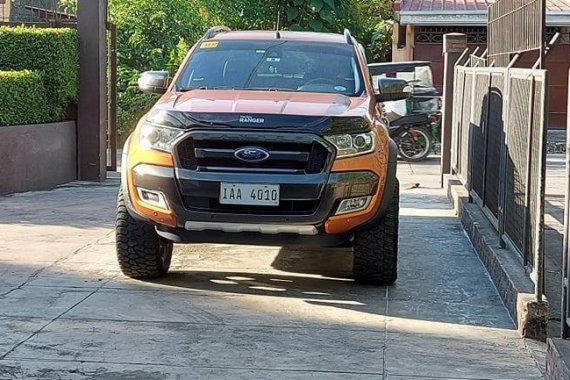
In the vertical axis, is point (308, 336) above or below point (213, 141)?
below

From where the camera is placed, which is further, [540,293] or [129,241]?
[129,241]

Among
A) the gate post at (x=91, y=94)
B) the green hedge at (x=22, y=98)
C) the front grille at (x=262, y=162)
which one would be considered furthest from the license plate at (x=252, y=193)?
the gate post at (x=91, y=94)

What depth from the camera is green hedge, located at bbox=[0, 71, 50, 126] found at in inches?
478

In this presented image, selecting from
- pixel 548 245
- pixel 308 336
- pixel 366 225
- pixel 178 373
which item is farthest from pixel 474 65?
pixel 178 373

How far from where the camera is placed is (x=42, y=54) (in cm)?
1307

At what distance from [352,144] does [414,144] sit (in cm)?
1188

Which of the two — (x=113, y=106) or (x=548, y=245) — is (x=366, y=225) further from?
(x=113, y=106)

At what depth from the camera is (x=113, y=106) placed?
47.7ft

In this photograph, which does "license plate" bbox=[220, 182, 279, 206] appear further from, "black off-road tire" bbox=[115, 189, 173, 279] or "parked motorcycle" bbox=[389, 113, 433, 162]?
"parked motorcycle" bbox=[389, 113, 433, 162]

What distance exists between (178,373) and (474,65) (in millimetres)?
7114

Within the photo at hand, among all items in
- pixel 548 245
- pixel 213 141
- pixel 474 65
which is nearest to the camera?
pixel 213 141

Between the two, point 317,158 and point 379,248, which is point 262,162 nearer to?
point 317,158

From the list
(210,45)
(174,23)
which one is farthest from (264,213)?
(174,23)

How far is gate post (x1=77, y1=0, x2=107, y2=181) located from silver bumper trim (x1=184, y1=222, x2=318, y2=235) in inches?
300
